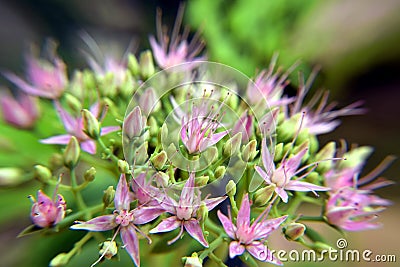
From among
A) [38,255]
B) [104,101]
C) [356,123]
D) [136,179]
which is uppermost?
[356,123]

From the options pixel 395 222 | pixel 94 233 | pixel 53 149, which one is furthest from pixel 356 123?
pixel 94 233

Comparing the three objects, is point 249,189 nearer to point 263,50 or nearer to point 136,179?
point 136,179

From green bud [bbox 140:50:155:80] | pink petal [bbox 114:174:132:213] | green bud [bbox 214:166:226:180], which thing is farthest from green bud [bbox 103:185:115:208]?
green bud [bbox 140:50:155:80]

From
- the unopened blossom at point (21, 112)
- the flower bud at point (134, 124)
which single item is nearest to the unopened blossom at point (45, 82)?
the unopened blossom at point (21, 112)

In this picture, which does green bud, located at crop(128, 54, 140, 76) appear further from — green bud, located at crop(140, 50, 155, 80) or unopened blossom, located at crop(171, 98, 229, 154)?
unopened blossom, located at crop(171, 98, 229, 154)

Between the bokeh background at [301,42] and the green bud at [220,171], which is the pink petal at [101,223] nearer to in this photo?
the green bud at [220,171]

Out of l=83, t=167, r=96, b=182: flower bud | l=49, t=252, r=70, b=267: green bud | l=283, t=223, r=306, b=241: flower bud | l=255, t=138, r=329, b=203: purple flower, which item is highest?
l=255, t=138, r=329, b=203: purple flower
